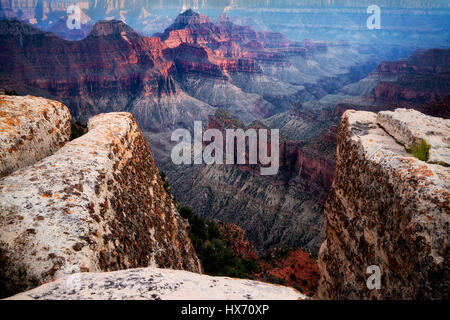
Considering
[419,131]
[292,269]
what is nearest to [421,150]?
[419,131]

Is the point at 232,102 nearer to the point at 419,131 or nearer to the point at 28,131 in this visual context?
the point at 419,131

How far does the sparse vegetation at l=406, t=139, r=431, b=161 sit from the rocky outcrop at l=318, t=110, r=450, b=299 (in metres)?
0.18

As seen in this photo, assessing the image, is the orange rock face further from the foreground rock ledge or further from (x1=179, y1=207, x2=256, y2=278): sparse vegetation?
the foreground rock ledge

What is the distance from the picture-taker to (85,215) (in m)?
4.82

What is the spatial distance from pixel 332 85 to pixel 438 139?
16823cm

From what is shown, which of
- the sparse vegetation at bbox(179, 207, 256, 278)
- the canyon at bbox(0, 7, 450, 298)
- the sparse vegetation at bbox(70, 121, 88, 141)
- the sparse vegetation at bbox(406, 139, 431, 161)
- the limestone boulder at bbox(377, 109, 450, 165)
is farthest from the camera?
the canyon at bbox(0, 7, 450, 298)

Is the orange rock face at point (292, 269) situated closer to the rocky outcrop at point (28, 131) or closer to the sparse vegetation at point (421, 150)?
the sparse vegetation at point (421, 150)

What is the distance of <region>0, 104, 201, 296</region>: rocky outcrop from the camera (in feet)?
13.2

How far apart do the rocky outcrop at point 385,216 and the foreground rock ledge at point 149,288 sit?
1.84 meters

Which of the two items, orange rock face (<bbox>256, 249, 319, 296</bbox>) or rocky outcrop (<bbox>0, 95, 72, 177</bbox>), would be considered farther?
orange rock face (<bbox>256, 249, 319, 296</bbox>)

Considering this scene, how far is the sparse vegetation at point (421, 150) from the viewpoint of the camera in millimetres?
5676

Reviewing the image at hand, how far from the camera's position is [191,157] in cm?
5797

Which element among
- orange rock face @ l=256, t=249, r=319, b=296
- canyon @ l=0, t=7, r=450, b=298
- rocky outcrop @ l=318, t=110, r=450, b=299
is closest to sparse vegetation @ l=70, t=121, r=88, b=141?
canyon @ l=0, t=7, r=450, b=298
